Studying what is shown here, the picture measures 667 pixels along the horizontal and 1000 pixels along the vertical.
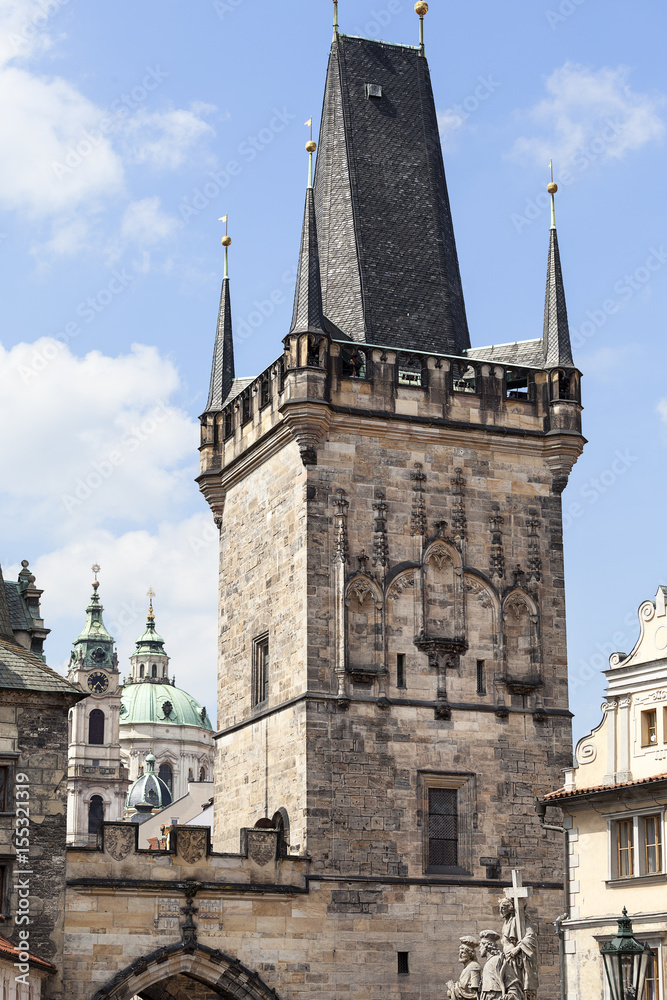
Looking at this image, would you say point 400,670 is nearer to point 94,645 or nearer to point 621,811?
point 621,811

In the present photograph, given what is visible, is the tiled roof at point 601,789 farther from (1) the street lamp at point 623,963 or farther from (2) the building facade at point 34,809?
(1) the street lamp at point 623,963

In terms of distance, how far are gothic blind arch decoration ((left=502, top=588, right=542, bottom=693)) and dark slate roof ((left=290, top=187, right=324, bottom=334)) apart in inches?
250

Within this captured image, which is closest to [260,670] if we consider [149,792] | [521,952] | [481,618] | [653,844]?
[481,618]

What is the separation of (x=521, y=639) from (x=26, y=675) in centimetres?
961

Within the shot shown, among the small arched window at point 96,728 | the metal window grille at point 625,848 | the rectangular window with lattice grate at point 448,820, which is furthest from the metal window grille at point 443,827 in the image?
the small arched window at point 96,728

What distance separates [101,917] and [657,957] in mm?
9158

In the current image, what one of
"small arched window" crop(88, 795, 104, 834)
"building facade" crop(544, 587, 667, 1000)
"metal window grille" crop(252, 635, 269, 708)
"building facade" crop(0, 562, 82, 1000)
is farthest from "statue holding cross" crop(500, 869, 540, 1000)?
"small arched window" crop(88, 795, 104, 834)

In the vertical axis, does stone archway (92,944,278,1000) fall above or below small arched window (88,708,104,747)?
below

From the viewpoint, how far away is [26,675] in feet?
93.8

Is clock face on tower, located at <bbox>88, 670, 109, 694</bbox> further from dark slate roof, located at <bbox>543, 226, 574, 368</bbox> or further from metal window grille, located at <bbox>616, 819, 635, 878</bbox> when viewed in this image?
metal window grille, located at <bbox>616, 819, 635, 878</bbox>

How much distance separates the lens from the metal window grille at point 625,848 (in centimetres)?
2680

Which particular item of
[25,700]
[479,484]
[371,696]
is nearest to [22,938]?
[25,700]

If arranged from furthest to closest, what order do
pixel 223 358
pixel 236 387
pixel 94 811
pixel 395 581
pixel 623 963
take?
pixel 94 811, pixel 223 358, pixel 236 387, pixel 395 581, pixel 623 963

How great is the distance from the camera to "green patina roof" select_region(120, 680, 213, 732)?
138875 mm
